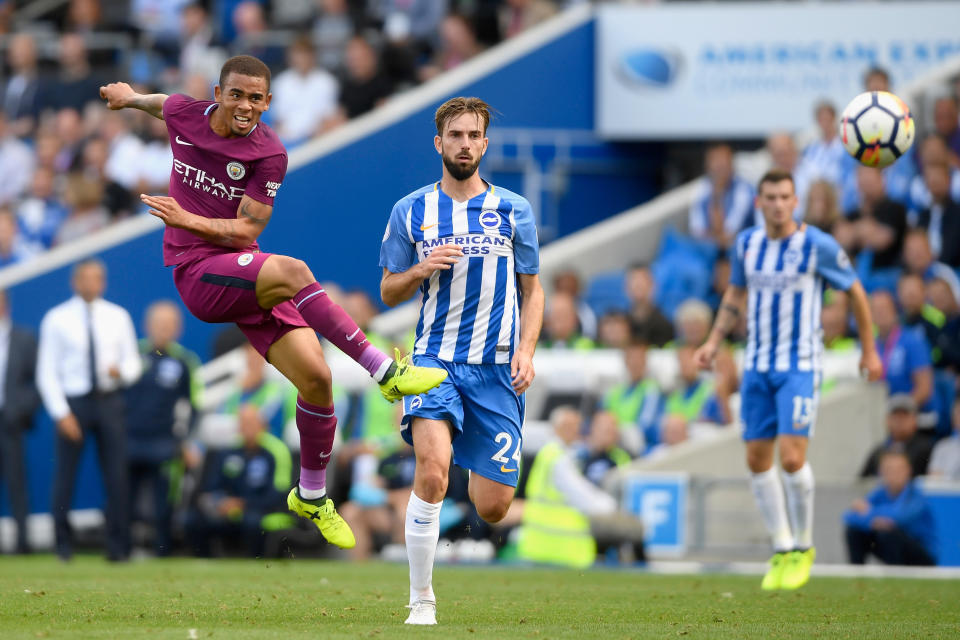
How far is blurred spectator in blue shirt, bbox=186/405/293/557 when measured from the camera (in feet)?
49.3

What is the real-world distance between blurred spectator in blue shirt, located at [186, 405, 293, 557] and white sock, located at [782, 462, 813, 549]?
5.78 metres

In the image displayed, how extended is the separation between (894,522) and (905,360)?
1.66 metres

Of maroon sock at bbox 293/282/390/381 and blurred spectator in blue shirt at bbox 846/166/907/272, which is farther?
blurred spectator in blue shirt at bbox 846/166/907/272

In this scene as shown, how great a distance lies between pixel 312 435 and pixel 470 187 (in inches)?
65.5

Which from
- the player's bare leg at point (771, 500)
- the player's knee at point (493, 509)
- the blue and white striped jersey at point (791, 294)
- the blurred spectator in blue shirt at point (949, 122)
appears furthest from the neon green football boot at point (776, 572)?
the blurred spectator in blue shirt at point (949, 122)

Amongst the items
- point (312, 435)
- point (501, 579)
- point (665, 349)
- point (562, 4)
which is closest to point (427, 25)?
point (562, 4)

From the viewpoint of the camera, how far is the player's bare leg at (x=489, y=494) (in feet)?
26.7

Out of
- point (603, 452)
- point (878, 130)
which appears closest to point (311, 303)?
point (878, 130)

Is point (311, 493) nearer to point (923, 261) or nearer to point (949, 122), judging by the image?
point (923, 261)

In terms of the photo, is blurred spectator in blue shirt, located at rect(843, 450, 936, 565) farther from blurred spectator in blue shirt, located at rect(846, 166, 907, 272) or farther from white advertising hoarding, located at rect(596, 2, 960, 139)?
white advertising hoarding, located at rect(596, 2, 960, 139)

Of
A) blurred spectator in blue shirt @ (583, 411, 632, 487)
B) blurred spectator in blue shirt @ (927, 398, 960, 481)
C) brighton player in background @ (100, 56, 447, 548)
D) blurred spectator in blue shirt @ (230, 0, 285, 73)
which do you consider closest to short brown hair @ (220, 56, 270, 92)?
brighton player in background @ (100, 56, 447, 548)

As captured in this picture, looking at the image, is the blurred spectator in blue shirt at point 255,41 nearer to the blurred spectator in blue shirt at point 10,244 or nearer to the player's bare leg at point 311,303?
the blurred spectator in blue shirt at point 10,244

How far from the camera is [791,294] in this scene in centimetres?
1074

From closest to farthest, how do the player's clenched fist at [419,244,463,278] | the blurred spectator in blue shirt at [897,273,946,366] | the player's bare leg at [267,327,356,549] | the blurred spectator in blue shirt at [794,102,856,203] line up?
the player's clenched fist at [419,244,463,278] < the player's bare leg at [267,327,356,549] < the blurred spectator in blue shirt at [897,273,946,366] < the blurred spectator in blue shirt at [794,102,856,203]
